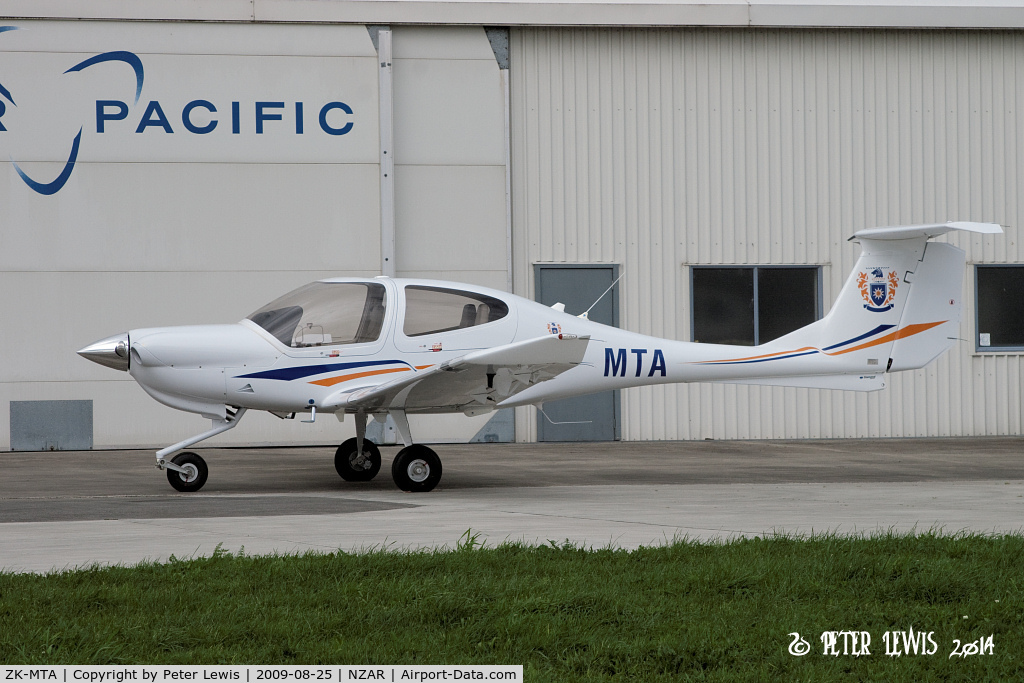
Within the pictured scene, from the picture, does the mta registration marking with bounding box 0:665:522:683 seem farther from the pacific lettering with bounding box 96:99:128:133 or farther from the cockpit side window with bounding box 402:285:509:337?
the pacific lettering with bounding box 96:99:128:133

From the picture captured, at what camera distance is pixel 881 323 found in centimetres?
1117

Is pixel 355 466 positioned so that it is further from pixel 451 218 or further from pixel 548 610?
pixel 548 610

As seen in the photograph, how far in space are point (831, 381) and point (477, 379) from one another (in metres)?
3.86

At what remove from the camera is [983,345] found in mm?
18391

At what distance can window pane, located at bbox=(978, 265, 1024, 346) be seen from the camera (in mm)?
18469

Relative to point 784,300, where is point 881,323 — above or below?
below

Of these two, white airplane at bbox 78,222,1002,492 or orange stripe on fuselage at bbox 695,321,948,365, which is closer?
→ white airplane at bbox 78,222,1002,492

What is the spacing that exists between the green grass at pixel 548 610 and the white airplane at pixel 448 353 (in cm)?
388

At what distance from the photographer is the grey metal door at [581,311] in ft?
57.1

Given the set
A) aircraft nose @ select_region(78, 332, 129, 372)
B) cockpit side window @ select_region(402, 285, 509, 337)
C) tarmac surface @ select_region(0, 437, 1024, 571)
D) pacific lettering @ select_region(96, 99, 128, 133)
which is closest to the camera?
tarmac surface @ select_region(0, 437, 1024, 571)

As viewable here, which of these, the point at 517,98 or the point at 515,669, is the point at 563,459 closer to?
the point at 517,98

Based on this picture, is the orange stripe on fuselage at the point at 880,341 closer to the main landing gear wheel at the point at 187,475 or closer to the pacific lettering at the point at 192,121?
the main landing gear wheel at the point at 187,475

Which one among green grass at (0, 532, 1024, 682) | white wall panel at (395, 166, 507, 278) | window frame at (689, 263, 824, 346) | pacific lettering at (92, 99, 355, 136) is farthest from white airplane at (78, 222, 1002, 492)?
pacific lettering at (92, 99, 355, 136)

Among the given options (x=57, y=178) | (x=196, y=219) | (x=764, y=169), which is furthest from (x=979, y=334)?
(x=57, y=178)
